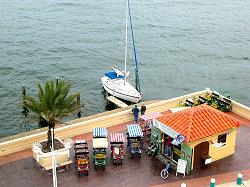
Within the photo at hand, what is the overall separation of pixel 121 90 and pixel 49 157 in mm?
24176

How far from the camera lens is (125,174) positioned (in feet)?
77.9

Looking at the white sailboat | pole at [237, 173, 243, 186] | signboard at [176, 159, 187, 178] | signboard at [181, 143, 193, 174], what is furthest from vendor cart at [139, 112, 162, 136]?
the white sailboat

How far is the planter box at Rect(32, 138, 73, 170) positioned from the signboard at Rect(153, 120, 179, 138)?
505cm

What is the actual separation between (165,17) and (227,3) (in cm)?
1886

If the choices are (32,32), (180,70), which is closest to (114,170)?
(180,70)

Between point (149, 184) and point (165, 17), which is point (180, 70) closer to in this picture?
point (165, 17)

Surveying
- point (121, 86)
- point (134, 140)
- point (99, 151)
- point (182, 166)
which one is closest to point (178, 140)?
point (182, 166)

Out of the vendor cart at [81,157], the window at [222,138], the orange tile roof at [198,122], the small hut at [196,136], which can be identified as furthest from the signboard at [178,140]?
the vendor cart at [81,157]


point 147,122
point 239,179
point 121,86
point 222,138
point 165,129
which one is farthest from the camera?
point 121,86

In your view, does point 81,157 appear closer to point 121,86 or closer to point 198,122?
point 198,122

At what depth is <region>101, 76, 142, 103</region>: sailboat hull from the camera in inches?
1857

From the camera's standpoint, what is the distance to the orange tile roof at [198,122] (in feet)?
77.2

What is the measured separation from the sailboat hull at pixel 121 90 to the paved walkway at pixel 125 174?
21764 mm

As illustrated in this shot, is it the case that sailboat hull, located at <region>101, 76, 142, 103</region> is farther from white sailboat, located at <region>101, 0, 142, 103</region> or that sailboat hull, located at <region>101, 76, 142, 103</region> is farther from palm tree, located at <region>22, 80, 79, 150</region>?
palm tree, located at <region>22, 80, 79, 150</region>
